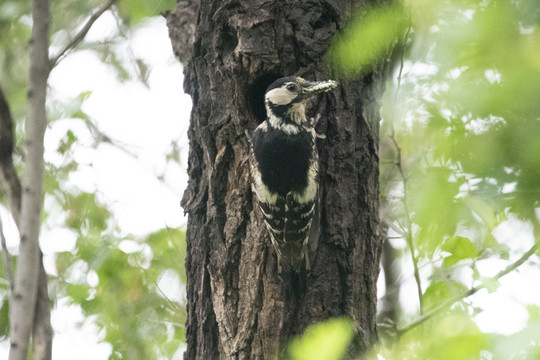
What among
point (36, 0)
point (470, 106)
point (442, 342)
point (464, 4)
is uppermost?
point (36, 0)

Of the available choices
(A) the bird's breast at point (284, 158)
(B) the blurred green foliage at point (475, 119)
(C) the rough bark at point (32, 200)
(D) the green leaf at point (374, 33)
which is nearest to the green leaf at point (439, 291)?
(A) the bird's breast at point (284, 158)

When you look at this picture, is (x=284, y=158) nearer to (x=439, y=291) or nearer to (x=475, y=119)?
(x=439, y=291)

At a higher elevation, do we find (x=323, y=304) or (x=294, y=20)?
(x=294, y=20)

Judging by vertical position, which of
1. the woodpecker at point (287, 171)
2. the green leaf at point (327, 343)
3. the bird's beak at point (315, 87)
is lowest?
the green leaf at point (327, 343)

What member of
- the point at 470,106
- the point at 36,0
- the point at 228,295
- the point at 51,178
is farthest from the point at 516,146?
the point at 51,178

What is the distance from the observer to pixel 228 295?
3.37 metres

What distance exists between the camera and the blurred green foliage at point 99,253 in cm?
413

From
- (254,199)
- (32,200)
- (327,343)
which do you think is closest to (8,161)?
(32,200)

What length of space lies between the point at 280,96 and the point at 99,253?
1530mm

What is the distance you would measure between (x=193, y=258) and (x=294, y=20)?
4.81 ft

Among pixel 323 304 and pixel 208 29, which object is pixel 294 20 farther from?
pixel 323 304

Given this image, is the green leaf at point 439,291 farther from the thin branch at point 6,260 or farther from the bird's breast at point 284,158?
the thin branch at point 6,260

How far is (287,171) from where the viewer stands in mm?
3680

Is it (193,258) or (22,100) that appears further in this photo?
(22,100)
